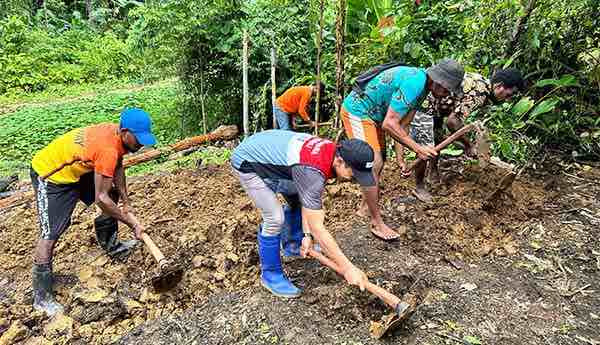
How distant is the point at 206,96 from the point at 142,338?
613 centimetres

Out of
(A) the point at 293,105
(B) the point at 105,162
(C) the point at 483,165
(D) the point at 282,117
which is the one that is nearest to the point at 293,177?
(B) the point at 105,162

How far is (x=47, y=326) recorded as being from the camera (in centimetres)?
321

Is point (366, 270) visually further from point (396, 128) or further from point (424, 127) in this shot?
point (424, 127)

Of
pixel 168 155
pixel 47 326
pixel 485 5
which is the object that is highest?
pixel 485 5

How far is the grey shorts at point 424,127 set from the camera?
425 centimetres

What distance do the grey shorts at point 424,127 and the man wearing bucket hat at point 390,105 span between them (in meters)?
0.20

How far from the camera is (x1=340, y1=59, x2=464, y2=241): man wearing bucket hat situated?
11.8 feet

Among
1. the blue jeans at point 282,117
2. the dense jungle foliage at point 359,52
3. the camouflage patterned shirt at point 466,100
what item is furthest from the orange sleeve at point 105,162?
the blue jeans at point 282,117

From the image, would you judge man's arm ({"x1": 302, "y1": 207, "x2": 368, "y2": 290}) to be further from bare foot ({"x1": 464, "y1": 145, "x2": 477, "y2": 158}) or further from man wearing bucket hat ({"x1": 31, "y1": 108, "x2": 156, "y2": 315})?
bare foot ({"x1": 464, "y1": 145, "x2": 477, "y2": 158})

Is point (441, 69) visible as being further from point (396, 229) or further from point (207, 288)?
point (207, 288)

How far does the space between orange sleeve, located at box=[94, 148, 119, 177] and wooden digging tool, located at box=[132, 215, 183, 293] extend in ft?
1.97

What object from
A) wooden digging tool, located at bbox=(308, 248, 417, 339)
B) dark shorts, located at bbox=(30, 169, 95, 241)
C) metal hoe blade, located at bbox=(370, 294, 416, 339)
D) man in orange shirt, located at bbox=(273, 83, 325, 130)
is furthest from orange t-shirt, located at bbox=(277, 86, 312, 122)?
metal hoe blade, located at bbox=(370, 294, 416, 339)

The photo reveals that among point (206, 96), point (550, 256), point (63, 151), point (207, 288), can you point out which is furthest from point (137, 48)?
point (550, 256)

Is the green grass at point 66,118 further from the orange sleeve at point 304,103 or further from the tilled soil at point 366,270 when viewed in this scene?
the tilled soil at point 366,270
